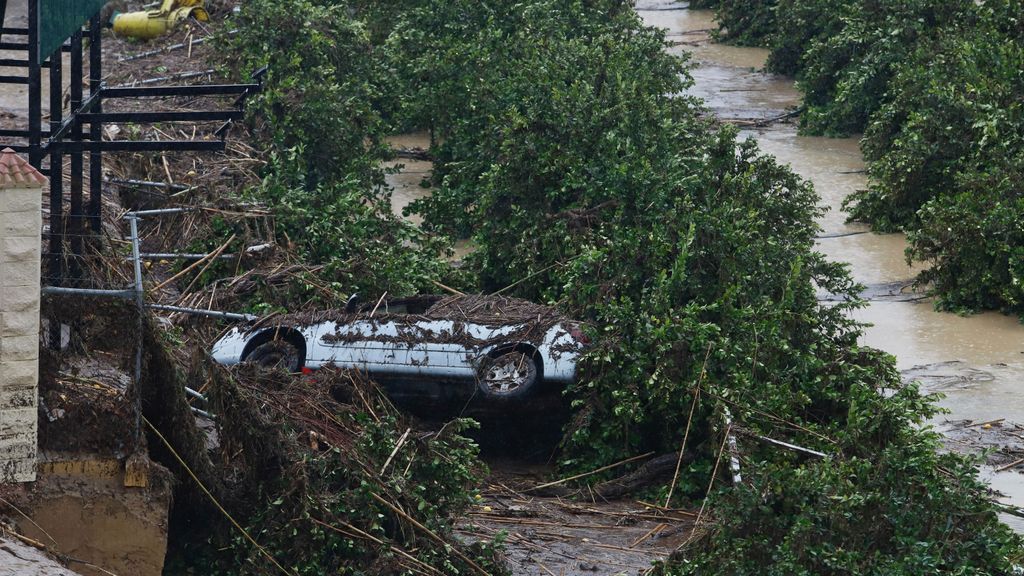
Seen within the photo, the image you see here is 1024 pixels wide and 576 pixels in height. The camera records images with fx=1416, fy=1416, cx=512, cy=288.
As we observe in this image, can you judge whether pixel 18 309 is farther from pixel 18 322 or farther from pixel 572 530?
pixel 572 530

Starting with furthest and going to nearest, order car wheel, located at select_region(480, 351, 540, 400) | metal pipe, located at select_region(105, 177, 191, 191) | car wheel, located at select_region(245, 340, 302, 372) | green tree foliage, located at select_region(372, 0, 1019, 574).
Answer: metal pipe, located at select_region(105, 177, 191, 191)
car wheel, located at select_region(245, 340, 302, 372)
car wheel, located at select_region(480, 351, 540, 400)
green tree foliage, located at select_region(372, 0, 1019, 574)

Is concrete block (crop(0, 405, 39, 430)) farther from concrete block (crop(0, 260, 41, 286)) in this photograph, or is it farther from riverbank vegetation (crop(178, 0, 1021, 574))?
riverbank vegetation (crop(178, 0, 1021, 574))

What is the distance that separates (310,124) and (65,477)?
31.9 feet

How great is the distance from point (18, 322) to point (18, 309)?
79mm

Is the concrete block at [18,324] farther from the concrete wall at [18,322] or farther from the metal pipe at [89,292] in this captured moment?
the metal pipe at [89,292]

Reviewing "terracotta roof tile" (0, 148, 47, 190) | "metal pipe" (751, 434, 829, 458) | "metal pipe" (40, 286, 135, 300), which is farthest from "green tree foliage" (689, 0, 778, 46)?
"terracotta roof tile" (0, 148, 47, 190)

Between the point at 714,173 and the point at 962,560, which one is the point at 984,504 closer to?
the point at 962,560

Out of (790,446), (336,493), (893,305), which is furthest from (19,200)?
(893,305)

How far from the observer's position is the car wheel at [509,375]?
448 inches

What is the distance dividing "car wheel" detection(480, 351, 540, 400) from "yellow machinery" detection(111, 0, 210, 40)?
1279 centimetres

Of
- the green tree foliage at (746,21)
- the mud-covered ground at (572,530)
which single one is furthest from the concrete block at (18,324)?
the green tree foliage at (746,21)

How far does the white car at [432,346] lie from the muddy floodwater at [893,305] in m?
3.49

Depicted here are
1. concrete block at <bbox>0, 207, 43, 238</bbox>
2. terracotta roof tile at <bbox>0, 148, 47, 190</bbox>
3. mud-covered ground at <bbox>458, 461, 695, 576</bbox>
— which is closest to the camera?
terracotta roof tile at <bbox>0, 148, 47, 190</bbox>

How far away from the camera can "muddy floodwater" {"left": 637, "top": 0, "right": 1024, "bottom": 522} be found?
1283cm
